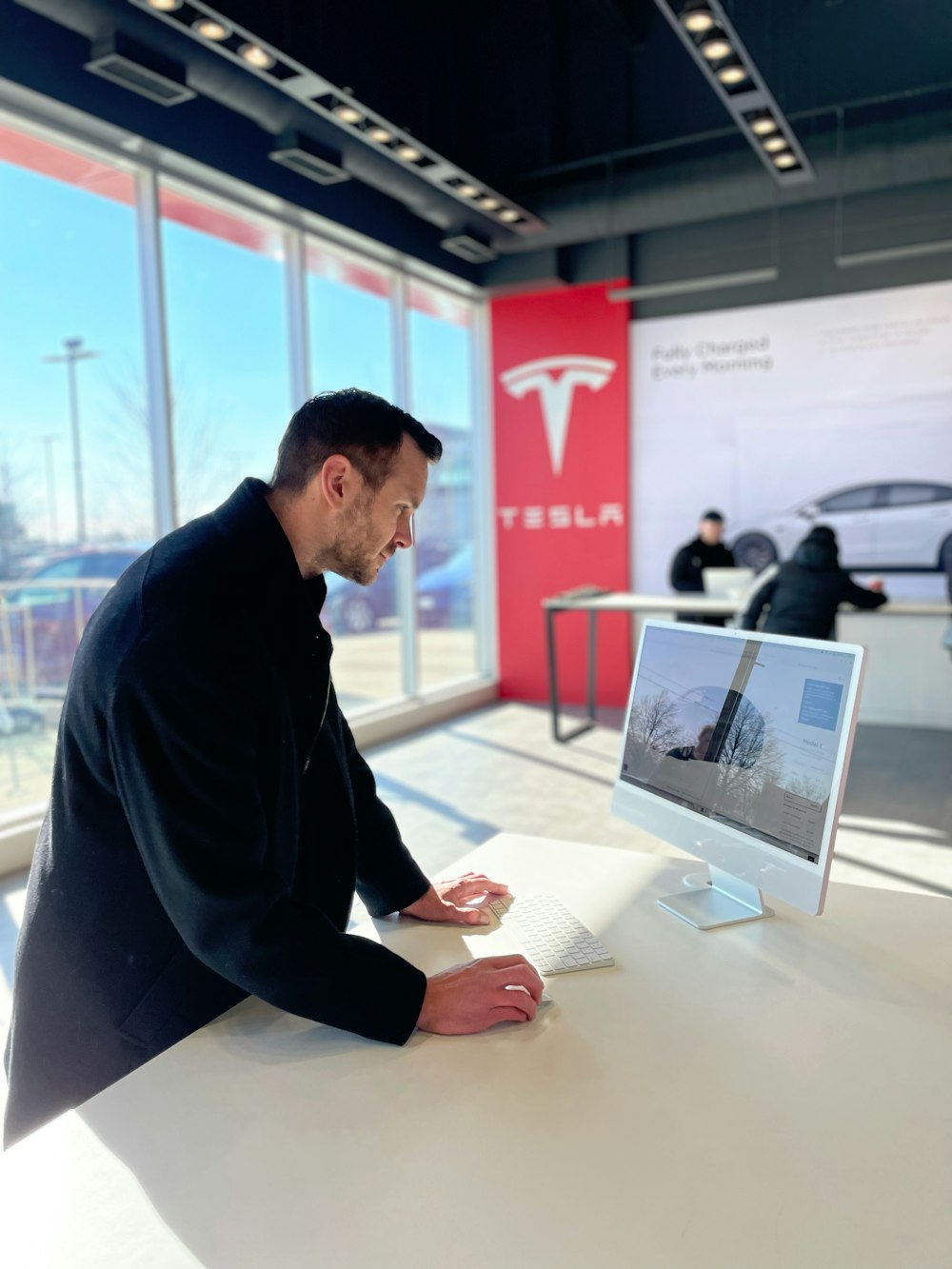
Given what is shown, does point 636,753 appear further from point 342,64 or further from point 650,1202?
point 342,64

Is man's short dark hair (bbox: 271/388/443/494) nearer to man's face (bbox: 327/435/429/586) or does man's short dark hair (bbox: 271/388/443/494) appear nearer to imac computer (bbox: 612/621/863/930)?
man's face (bbox: 327/435/429/586)

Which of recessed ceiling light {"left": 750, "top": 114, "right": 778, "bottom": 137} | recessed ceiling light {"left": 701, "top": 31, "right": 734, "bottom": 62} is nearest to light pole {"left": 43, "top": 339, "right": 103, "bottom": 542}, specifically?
recessed ceiling light {"left": 701, "top": 31, "right": 734, "bottom": 62}

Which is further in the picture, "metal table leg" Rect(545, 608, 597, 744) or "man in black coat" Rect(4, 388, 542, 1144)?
"metal table leg" Rect(545, 608, 597, 744)

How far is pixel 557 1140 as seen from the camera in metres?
1.00

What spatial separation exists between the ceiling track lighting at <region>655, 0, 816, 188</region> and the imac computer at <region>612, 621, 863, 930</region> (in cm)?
283

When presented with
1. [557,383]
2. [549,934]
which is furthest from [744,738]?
[557,383]

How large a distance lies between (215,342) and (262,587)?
15.5ft

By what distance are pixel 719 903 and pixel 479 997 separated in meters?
0.59

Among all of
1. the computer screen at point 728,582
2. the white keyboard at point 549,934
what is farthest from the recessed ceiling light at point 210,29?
the computer screen at point 728,582

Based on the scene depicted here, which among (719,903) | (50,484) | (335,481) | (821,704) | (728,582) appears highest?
(50,484)

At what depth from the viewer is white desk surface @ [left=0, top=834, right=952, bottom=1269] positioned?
86 centimetres

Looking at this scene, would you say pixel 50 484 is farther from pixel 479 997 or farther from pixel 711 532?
pixel 711 532

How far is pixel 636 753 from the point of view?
1.73m

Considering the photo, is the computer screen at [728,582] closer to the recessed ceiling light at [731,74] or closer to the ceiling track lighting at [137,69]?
the recessed ceiling light at [731,74]
